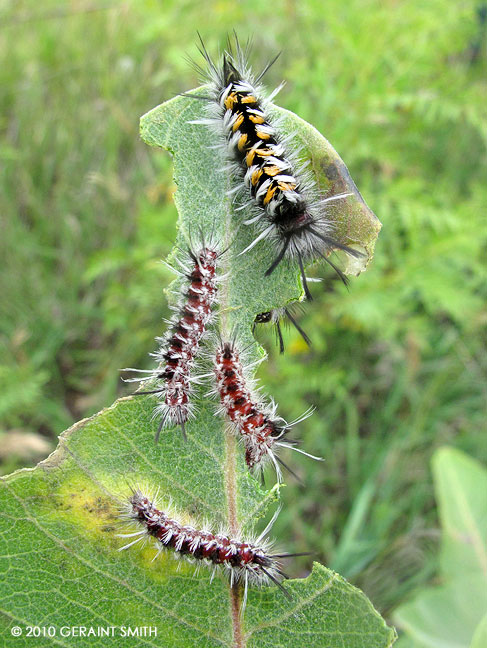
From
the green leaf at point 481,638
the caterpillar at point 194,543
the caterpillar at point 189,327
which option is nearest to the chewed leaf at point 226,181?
the caterpillar at point 189,327

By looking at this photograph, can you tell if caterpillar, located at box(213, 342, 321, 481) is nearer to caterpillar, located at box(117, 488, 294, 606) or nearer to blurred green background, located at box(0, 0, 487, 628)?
caterpillar, located at box(117, 488, 294, 606)

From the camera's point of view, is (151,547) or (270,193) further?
(270,193)

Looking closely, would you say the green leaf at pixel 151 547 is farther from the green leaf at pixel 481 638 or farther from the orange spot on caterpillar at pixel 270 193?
the green leaf at pixel 481 638

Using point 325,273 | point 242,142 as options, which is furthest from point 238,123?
point 325,273

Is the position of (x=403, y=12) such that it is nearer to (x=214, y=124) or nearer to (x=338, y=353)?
(x=338, y=353)

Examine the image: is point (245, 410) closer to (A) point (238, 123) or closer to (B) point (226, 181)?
(B) point (226, 181)

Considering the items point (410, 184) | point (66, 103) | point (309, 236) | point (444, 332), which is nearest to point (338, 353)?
point (444, 332)
